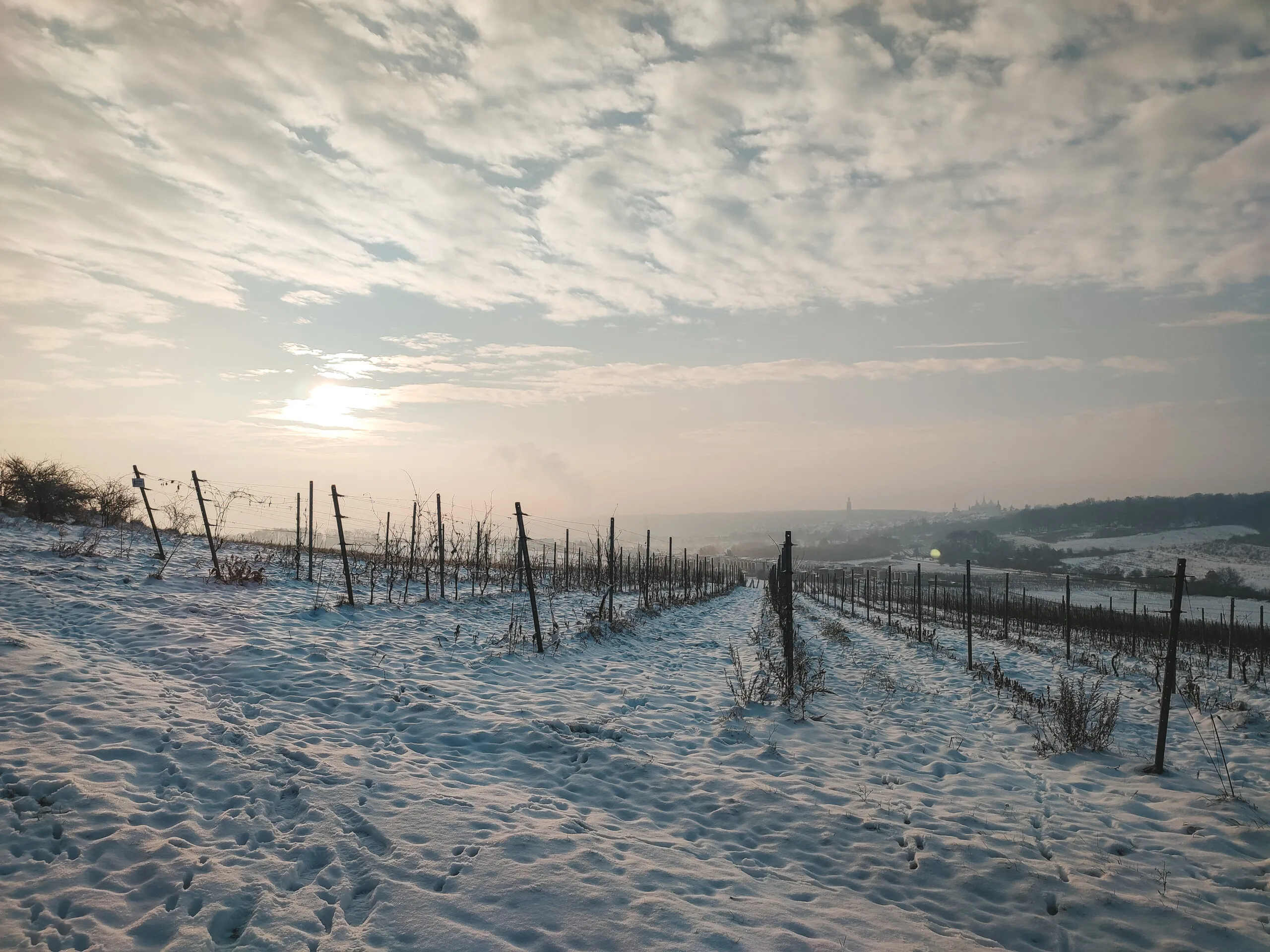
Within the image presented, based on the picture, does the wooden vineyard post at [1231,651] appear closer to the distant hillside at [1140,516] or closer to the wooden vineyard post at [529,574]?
the wooden vineyard post at [529,574]

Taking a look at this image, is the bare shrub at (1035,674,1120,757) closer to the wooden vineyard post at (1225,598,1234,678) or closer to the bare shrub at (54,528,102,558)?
the wooden vineyard post at (1225,598,1234,678)

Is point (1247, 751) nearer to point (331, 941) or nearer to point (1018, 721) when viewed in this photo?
point (1018, 721)

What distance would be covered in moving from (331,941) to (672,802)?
328 centimetres

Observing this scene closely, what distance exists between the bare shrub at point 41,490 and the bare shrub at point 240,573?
30.8ft

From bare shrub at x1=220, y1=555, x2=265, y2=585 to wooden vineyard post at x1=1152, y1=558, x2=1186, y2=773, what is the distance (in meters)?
17.1

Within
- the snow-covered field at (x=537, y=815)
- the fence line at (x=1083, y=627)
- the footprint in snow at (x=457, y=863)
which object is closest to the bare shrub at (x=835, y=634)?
the fence line at (x=1083, y=627)

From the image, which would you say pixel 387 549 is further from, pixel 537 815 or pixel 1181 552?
pixel 1181 552

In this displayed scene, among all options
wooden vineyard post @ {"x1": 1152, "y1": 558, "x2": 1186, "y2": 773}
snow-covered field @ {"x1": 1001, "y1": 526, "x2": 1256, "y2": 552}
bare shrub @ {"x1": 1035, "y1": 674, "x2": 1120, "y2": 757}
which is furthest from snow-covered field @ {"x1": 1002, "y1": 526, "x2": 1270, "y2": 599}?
wooden vineyard post @ {"x1": 1152, "y1": 558, "x2": 1186, "y2": 773}

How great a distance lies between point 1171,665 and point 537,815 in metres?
7.46

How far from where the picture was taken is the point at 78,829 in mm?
4258

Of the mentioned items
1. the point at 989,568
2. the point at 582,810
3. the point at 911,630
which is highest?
the point at 582,810

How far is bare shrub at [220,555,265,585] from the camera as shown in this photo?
1390cm

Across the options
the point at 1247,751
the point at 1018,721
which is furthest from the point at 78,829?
the point at 1247,751

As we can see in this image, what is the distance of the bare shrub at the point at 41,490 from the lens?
1964 cm
